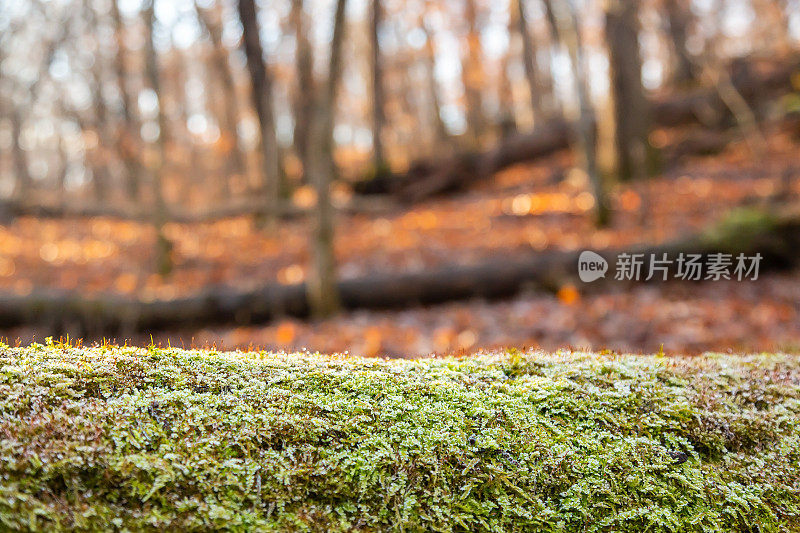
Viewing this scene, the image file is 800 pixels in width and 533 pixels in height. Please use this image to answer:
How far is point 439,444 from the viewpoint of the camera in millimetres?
1483

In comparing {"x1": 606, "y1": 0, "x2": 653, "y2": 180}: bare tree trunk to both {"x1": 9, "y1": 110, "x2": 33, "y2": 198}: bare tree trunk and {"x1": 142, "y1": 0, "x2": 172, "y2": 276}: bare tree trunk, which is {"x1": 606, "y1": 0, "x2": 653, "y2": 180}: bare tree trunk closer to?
{"x1": 142, "y1": 0, "x2": 172, "y2": 276}: bare tree trunk

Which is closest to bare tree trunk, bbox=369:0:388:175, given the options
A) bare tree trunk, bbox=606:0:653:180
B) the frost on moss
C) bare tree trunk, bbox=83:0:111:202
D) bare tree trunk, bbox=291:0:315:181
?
bare tree trunk, bbox=291:0:315:181

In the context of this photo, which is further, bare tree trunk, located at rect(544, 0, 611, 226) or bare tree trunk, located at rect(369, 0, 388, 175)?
bare tree trunk, located at rect(369, 0, 388, 175)

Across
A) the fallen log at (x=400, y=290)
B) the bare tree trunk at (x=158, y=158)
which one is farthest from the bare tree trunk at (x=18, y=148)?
the fallen log at (x=400, y=290)

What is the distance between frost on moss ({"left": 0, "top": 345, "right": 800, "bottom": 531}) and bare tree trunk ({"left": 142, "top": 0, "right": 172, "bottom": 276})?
856 centimetres

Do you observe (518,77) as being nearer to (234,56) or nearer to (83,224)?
(234,56)

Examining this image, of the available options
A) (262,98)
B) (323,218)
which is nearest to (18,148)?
(262,98)

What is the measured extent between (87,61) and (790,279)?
20647 millimetres

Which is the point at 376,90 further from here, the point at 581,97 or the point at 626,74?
the point at 581,97

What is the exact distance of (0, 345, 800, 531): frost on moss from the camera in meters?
1.25

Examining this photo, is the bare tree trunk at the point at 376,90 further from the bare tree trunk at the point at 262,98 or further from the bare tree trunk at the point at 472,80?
the bare tree trunk at the point at 472,80

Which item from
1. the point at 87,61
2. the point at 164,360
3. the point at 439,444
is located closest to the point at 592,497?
the point at 439,444

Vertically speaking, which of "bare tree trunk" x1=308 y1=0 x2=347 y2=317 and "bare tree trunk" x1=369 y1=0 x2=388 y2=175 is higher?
"bare tree trunk" x1=369 y1=0 x2=388 y2=175

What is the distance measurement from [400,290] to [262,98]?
24.6ft
